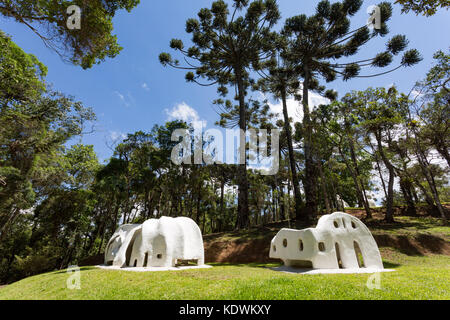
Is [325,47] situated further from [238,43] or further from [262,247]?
[262,247]

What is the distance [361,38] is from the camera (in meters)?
20.5

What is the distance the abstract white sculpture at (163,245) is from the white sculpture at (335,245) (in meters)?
5.51

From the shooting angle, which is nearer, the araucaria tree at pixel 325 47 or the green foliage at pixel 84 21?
the green foliage at pixel 84 21

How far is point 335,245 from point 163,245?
29.3 feet

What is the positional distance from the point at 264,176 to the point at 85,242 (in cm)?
2953

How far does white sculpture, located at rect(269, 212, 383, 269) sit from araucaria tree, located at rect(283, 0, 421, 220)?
27.3 ft

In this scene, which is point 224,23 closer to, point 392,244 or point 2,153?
point 2,153

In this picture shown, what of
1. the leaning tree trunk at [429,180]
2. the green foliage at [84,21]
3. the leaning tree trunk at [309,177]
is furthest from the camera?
the leaning tree trunk at [309,177]

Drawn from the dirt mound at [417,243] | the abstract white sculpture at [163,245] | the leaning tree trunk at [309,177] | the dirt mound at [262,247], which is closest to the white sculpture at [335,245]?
the dirt mound at [262,247]

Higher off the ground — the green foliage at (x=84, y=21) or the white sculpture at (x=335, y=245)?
the green foliage at (x=84, y=21)

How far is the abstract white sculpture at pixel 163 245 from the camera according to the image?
11.0 m

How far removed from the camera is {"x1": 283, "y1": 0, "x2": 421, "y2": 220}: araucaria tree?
18.5 m

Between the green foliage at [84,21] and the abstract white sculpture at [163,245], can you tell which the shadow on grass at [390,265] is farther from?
the green foliage at [84,21]

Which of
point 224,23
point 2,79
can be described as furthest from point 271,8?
point 2,79
